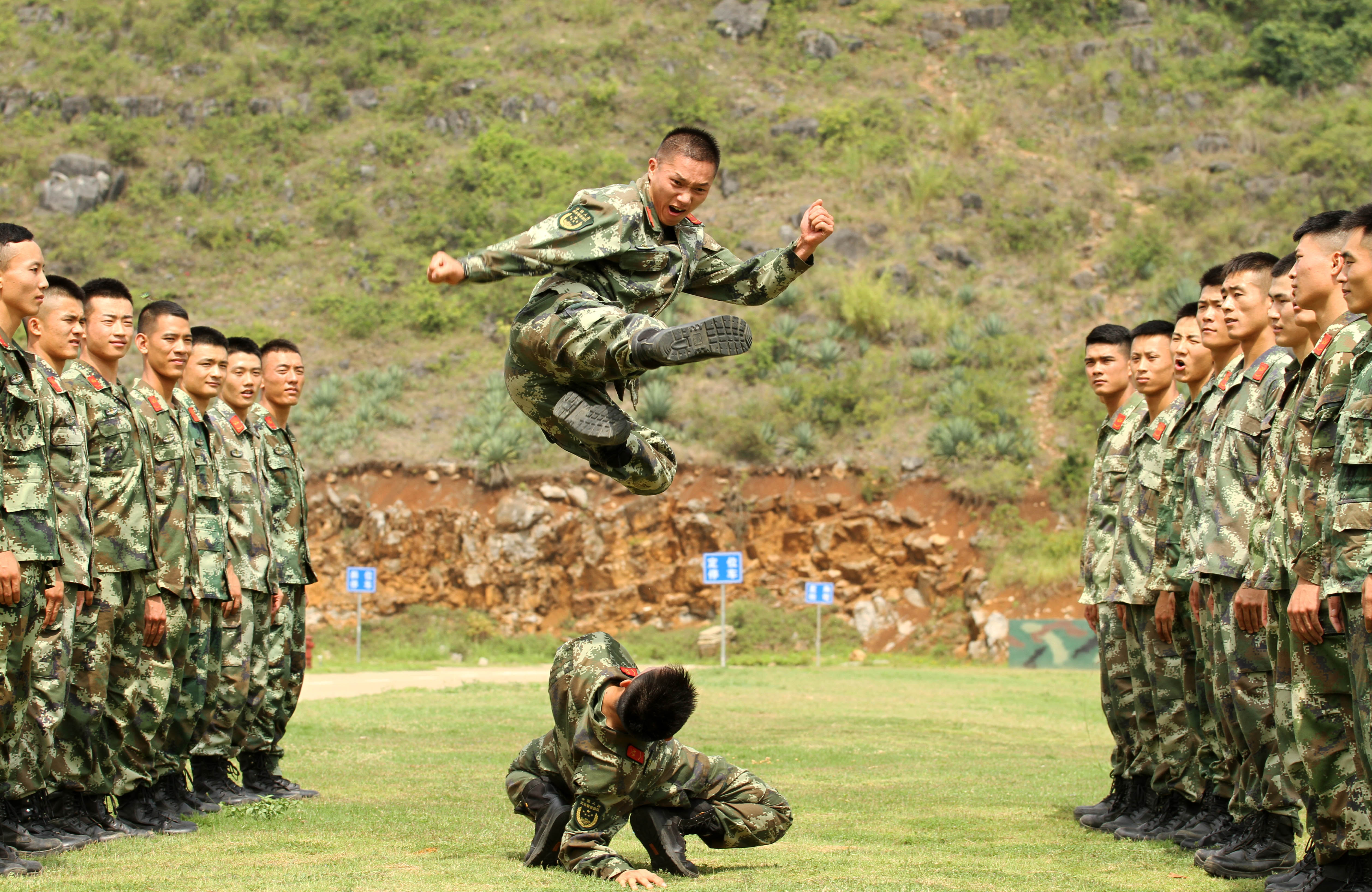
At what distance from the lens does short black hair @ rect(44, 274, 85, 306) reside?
7.17 metres

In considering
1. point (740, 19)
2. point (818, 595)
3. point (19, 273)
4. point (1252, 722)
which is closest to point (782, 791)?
point (1252, 722)

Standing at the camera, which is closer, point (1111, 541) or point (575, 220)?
point (575, 220)

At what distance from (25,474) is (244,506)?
3.22 meters

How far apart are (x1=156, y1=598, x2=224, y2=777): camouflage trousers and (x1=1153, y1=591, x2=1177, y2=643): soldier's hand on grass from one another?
→ 576 centimetres

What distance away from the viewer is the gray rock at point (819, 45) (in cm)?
4306

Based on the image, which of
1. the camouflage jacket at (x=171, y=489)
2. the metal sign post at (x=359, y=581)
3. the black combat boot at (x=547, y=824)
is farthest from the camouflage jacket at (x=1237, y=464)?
the metal sign post at (x=359, y=581)

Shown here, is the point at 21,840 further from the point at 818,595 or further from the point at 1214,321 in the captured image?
the point at 818,595

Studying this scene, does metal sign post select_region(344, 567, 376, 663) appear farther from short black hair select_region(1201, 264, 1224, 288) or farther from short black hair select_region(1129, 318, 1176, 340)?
short black hair select_region(1201, 264, 1224, 288)

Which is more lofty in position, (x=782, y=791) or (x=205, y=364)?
(x=205, y=364)

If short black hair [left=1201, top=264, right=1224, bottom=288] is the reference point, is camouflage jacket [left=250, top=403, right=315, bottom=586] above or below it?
below

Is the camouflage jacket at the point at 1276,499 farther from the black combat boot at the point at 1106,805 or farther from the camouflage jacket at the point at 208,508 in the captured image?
the camouflage jacket at the point at 208,508

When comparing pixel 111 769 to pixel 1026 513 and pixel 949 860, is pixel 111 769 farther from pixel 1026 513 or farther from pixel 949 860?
pixel 1026 513

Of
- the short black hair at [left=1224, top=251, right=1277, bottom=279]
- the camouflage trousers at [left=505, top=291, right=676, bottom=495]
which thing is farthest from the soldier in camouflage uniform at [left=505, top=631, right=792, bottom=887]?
the short black hair at [left=1224, top=251, right=1277, bottom=279]

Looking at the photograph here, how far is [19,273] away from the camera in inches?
248
